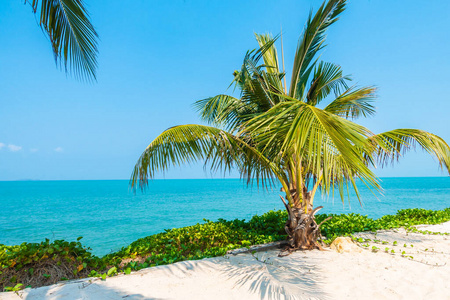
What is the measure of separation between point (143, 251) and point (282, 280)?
314 cm

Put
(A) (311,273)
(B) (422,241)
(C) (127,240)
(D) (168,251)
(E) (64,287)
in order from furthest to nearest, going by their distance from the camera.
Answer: (C) (127,240) → (B) (422,241) → (D) (168,251) → (A) (311,273) → (E) (64,287)

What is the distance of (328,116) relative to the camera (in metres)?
2.70

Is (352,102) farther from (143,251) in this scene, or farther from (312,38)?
(143,251)

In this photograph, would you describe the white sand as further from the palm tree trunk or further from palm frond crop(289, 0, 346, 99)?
palm frond crop(289, 0, 346, 99)

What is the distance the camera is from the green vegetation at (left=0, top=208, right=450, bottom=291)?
3703 millimetres

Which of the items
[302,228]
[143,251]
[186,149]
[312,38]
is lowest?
[143,251]

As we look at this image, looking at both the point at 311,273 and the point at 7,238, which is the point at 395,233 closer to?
the point at 311,273

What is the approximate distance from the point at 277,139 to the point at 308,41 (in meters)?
2.10

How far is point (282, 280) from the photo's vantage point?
351 centimetres

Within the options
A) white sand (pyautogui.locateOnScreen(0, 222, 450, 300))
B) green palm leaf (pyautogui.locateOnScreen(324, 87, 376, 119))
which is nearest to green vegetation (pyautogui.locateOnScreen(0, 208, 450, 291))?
white sand (pyautogui.locateOnScreen(0, 222, 450, 300))

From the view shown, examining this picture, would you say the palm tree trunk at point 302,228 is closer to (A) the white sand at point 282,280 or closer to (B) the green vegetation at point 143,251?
(A) the white sand at point 282,280

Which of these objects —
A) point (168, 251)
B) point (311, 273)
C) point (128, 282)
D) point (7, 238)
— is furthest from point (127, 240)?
Answer: point (311, 273)

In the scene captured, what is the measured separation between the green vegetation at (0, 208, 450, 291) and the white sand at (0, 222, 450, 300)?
38 cm

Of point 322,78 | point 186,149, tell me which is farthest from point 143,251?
point 322,78
